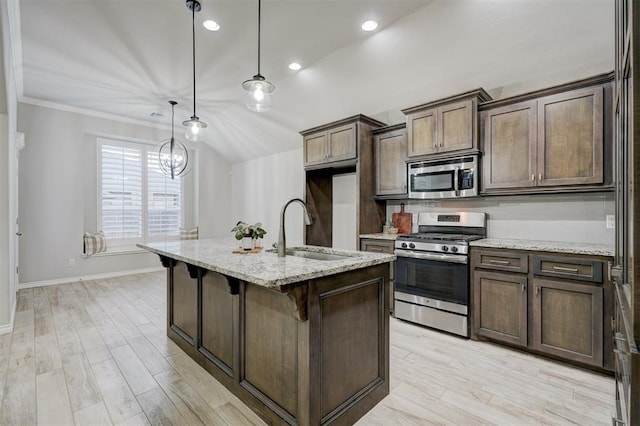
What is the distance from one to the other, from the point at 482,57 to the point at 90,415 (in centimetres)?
426

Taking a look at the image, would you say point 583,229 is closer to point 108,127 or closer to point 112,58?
point 112,58

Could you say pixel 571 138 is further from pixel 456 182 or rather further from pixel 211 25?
pixel 211 25

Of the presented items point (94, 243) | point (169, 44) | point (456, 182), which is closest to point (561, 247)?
point (456, 182)

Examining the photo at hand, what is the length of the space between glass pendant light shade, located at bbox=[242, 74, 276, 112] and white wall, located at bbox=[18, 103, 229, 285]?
4.72 meters

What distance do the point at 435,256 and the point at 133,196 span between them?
19.0 ft

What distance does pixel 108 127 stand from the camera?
224 inches

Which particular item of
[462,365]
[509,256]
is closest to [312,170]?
[509,256]

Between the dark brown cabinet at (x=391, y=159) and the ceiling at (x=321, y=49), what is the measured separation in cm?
28

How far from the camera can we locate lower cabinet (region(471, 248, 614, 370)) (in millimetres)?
2354

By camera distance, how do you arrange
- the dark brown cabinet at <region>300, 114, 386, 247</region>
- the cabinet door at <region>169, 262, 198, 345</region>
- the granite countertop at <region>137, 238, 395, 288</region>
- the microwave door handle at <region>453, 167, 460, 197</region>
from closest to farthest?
the granite countertop at <region>137, 238, 395, 288</region> → the cabinet door at <region>169, 262, 198, 345</region> → the microwave door handle at <region>453, 167, 460, 197</region> → the dark brown cabinet at <region>300, 114, 386, 247</region>

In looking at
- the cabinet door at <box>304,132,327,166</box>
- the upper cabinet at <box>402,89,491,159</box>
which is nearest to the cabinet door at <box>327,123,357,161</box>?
the cabinet door at <box>304,132,327,166</box>

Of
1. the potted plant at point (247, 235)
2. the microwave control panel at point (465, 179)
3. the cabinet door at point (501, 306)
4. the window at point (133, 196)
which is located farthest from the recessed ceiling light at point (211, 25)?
the window at point (133, 196)

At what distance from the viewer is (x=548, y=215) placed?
3082mm

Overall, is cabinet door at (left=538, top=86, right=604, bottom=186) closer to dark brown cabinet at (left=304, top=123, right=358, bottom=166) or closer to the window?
dark brown cabinet at (left=304, top=123, right=358, bottom=166)
